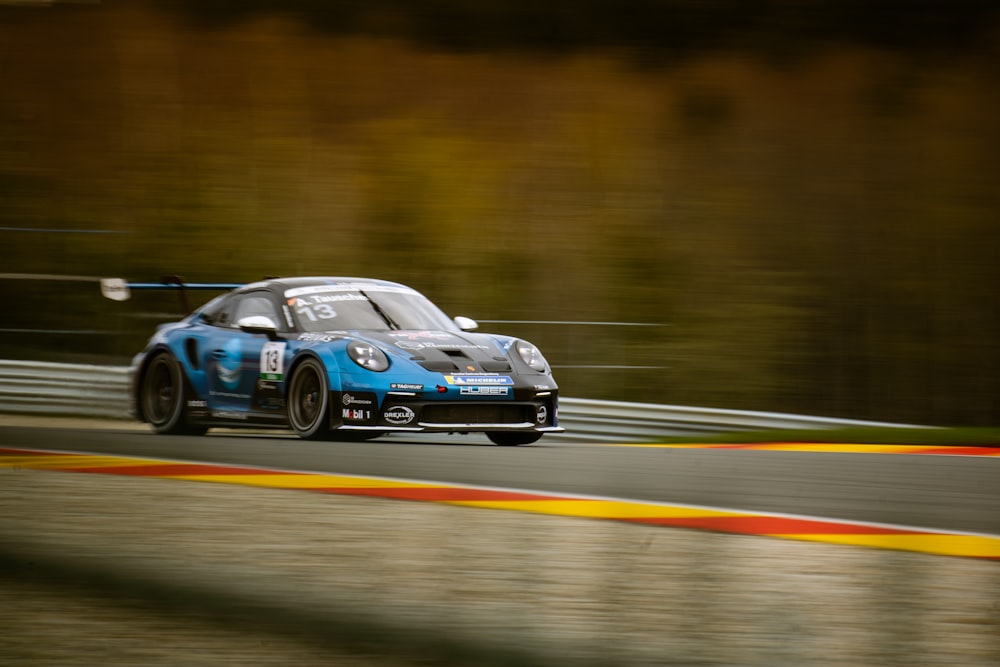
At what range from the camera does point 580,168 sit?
76.3 feet

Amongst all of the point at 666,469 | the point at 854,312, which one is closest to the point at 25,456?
the point at 666,469

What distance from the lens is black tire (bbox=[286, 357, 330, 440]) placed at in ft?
29.8

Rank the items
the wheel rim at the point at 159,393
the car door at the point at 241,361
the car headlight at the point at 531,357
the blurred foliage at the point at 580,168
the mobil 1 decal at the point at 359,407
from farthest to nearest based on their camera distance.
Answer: the blurred foliage at the point at 580,168
the wheel rim at the point at 159,393
the car headlight at the point at 531,357
the car door at the point at 241,361
the mobil 1 decal at the point at 359,407

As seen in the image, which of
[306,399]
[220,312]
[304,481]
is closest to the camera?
[304,481]

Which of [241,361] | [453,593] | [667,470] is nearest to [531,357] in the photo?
[241,361]

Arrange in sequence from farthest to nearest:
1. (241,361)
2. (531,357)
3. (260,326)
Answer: (241,361) < (531,357) < (260,326)

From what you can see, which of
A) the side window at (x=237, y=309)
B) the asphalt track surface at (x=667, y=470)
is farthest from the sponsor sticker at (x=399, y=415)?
the side window at (x=237, y=309)

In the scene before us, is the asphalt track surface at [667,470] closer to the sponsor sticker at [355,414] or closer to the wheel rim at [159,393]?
the sponsor sticker at [355,414]

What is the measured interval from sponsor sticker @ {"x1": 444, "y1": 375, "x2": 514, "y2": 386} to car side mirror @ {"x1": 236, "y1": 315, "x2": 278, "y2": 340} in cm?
122

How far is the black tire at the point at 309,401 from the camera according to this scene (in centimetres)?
909

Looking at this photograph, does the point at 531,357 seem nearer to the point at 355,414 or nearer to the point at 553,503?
the point at 355,414

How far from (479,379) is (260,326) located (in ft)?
4.67

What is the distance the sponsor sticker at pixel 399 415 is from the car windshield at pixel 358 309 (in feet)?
2.61

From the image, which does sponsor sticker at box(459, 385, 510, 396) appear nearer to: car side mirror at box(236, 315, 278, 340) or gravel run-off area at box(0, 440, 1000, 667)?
car side mirror at box(236, 315, 278, 340)
